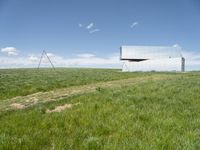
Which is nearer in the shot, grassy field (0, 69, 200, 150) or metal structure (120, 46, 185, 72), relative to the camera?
grassy field (0, 69, 200, 150)

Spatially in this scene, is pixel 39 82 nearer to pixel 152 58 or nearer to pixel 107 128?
pixel 107 128

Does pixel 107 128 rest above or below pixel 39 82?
above

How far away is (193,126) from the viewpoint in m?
7.79

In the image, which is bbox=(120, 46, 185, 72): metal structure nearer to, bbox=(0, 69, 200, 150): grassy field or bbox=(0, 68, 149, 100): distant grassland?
bbox=(0, 68, 149, 100): distant grassland

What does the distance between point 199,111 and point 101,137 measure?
4.66 m

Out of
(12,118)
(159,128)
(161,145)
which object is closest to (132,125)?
(159,128)

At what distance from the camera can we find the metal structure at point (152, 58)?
74.3 metres

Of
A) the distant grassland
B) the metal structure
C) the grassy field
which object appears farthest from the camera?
the metal structure

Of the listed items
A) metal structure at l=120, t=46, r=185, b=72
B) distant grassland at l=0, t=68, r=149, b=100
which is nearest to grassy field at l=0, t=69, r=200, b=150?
distant grassland at l=0, t=68, r=149, b=100

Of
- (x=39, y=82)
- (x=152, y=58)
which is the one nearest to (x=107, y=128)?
(x=39, y=82)

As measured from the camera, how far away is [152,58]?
83.9 m

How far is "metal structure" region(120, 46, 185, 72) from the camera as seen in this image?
244 ft

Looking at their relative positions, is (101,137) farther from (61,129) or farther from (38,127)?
(38,127)

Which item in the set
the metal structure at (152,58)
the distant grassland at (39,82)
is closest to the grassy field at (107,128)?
the distant grassland at (39,82)
